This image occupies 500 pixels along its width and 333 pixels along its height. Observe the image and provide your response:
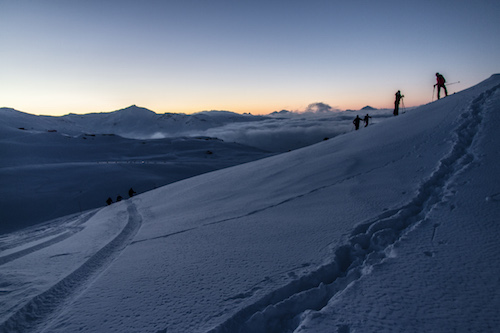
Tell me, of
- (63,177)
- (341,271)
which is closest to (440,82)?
(341,271)

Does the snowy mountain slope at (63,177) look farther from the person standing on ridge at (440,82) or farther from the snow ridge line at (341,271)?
the person standing on ridge at (440,82)

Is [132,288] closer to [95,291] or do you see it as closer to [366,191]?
[95,291]

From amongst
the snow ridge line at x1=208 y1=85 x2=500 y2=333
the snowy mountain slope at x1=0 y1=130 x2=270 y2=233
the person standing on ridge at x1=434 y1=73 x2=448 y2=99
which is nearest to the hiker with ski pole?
the person standing on ridge at x1=434 y1=73 x2=448 y2=99

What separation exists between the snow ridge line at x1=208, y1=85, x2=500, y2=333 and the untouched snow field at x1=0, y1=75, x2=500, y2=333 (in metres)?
0.01

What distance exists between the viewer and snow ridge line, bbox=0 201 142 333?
111 inches

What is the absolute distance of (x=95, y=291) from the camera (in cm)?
320

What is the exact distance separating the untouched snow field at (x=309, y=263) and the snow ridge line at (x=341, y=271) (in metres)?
0.01

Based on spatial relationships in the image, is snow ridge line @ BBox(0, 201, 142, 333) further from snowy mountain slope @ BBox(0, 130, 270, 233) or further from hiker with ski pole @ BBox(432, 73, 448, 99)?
snowy mountain slope @ BBox(0, 130, 270, 233)

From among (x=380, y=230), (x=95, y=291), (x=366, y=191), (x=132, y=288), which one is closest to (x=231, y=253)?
(x=132, y=288)

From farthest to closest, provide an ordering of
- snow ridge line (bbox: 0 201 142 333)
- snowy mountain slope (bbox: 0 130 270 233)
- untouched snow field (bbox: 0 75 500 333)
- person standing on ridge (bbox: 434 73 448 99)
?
snowy mountain slope (bbox: 0 130 270 233) → person standing on ridge (bbox: 434 73 448 99) → snow ridge line (bbox: 0 201 142 333) → untouched snow field (bbox: 0 75 500 333)

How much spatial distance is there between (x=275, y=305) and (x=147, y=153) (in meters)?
55.1

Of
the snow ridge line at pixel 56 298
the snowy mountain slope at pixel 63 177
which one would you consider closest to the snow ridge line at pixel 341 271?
the snow ridge line at pixel 56 298

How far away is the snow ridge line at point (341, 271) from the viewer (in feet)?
7.57

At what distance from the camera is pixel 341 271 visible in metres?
2.85
